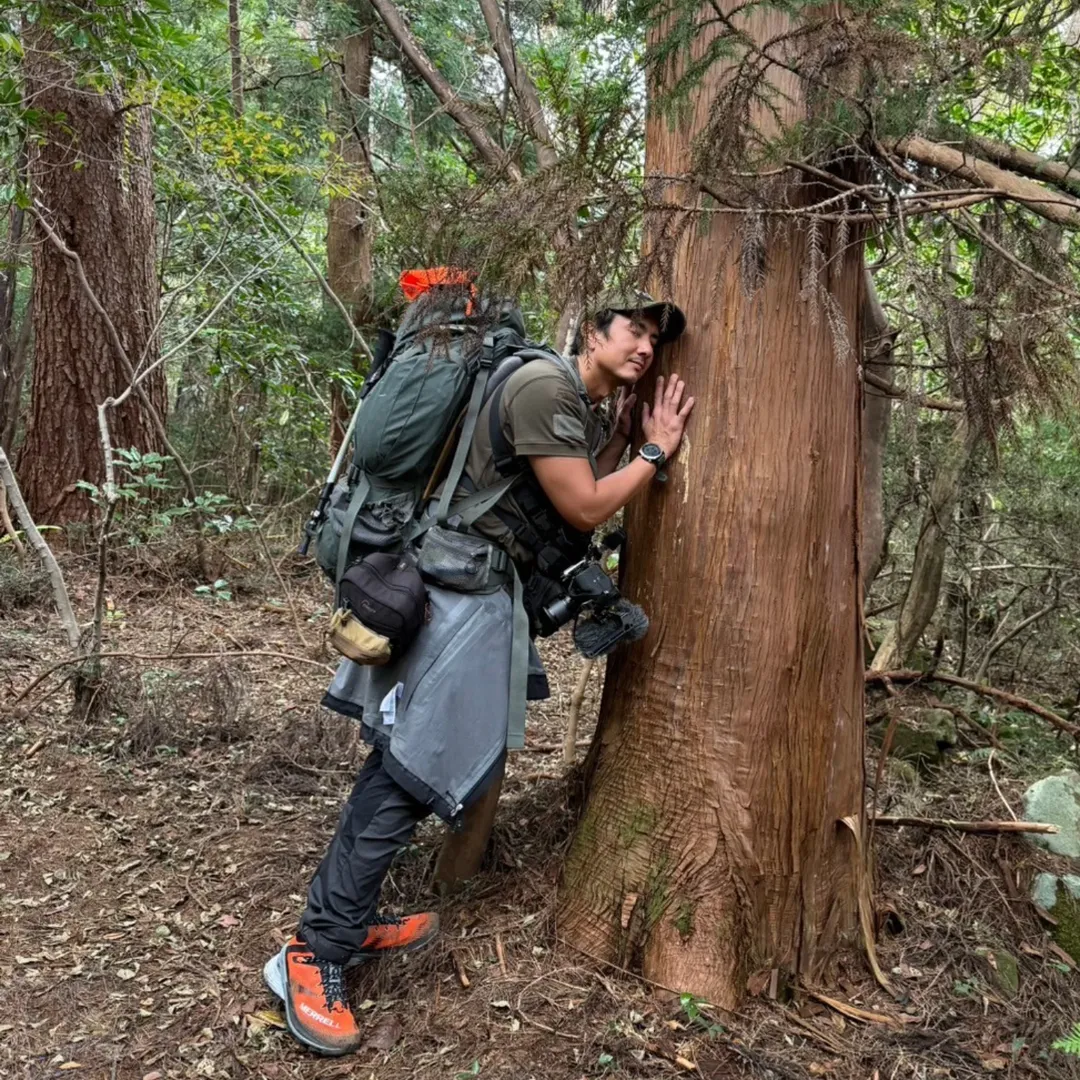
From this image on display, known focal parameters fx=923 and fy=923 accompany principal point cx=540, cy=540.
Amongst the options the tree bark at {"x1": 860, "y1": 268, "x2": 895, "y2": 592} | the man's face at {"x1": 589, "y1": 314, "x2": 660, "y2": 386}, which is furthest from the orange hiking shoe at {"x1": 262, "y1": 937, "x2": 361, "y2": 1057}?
the tree bark at {"x1": 860, "y1": 268, "x2": 895, "y2": 592}

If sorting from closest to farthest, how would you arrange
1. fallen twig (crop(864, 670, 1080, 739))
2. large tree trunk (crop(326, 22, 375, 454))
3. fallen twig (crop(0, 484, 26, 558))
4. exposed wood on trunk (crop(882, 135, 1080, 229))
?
exposed wood on trunk (crop(882, 135, 1080, 229)) → fallen twig (crop(864, 670, 1080, 739)) → fallen twig (crop(0, 484, 26, 558)) → large tree trunk (crop(326, 22, 375, 454))

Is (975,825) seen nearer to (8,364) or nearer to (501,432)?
(501,432)

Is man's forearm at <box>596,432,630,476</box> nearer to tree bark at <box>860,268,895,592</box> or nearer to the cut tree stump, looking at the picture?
tree bark at <box>860,268,895,592</box>

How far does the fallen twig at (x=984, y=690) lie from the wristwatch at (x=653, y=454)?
4.19 ft

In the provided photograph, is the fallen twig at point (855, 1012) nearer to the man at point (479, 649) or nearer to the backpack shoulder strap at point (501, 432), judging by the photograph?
the man at point (479, 649)

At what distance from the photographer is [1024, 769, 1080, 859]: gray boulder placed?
3396 millimetres

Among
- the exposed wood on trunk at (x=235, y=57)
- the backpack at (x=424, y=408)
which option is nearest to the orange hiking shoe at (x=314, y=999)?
the backpack at (x=424, y=408)

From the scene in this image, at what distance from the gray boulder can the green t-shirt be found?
229 centimetres

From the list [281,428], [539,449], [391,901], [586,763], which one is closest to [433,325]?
[539,449]

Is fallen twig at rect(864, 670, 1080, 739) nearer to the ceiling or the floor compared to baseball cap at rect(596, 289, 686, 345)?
nearer to the floor

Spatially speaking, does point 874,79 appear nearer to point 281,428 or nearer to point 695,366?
point 695,366

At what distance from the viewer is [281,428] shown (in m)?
9.62

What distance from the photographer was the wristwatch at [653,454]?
2.77 metres

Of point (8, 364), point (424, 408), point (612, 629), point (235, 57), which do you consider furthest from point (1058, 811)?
point (8, 364)
